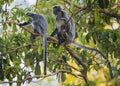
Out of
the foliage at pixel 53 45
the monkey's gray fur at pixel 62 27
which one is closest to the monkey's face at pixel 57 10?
the monkey's gray fur at pixel 62 27

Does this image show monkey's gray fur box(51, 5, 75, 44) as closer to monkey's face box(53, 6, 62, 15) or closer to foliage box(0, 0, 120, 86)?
monkey's face box(53, 6, 62, 15)

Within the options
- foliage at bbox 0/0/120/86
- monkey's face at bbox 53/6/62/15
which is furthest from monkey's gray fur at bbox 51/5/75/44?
foliage at bbox 0/0/120/86

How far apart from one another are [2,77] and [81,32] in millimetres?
901

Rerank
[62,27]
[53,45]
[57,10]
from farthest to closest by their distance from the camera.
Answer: [57,10] → [62,27] → [53,45]

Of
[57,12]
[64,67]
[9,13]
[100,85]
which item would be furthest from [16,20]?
[100,85]

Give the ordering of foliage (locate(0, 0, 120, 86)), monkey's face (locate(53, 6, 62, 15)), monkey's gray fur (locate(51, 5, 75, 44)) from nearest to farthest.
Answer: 1. foliage (locate(0, 0, 120, 86))
2. monkey's gray fur (locate(51, 5, 75, 44))
3. monkey's face (locate(53, 6, 62, 15))

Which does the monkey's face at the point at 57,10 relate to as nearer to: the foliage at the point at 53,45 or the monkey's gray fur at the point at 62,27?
the monkey's gray fur at the point at 62,27

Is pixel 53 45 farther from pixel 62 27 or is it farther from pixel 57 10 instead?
pixel 57 10

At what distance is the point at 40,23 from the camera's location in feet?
16.4

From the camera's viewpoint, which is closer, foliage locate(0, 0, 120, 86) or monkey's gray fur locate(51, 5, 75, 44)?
foliage locate(0, 0, 120, 86)

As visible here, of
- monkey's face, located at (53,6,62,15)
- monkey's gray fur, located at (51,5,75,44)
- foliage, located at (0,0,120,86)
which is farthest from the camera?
monkey's face, located at (53,6,62,15)

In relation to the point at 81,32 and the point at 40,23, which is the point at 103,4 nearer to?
the point at 81,32

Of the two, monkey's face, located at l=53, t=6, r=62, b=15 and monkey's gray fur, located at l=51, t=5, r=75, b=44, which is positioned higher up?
monkey's face, located at l=53, t=6, r=62, b=15

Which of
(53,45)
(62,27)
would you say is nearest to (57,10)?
(62,27)
